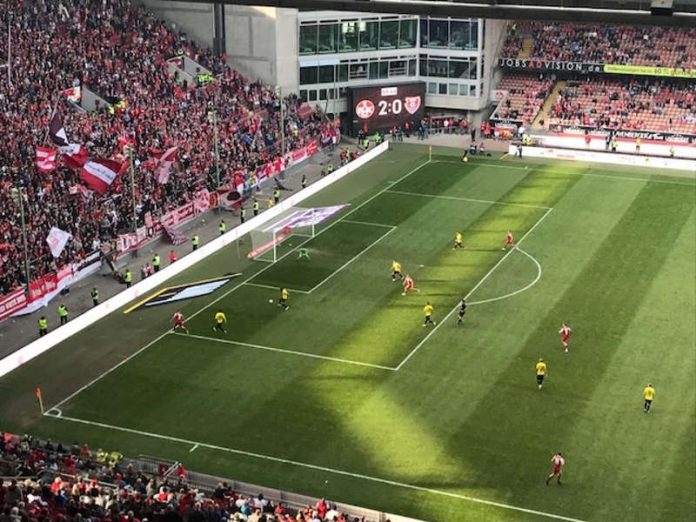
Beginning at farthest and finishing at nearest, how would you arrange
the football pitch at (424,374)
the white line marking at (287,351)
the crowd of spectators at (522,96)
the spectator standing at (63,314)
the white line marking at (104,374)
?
the crowd of spectators at (522,96) → the spectator standing at (63,314) → the white line marking at (287,351) → the white line marking at (104,374) → the football pitch at (424,374)

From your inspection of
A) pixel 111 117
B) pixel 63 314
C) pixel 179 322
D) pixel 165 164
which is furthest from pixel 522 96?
pixel 63 314

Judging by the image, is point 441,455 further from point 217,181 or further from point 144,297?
point 217,181

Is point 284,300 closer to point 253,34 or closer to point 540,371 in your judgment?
point 540,371

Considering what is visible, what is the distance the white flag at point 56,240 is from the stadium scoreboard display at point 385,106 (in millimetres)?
39668

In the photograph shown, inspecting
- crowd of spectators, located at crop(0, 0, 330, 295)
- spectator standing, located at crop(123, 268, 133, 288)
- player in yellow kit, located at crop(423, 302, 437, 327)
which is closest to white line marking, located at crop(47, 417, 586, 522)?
spectator standing, located at crop(123, 268, 133, 288)

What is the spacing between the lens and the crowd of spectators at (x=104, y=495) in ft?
100

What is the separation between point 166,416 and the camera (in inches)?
1745

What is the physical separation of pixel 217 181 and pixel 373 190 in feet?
34.9

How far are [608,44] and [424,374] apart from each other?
187ft

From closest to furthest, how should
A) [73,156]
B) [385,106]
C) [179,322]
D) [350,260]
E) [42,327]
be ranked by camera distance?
1. [42,327]
2. [179,322]
3. [73,156]
4. [350,260]
5. [385,106]

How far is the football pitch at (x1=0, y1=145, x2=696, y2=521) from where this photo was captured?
39.9 m

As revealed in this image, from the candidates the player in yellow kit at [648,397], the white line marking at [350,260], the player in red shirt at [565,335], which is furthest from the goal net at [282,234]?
the player in yellow kit at [648,397]

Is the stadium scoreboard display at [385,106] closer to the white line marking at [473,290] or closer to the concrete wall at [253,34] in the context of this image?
the concrete wall at [253,34]

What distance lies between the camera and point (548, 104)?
9575cm
